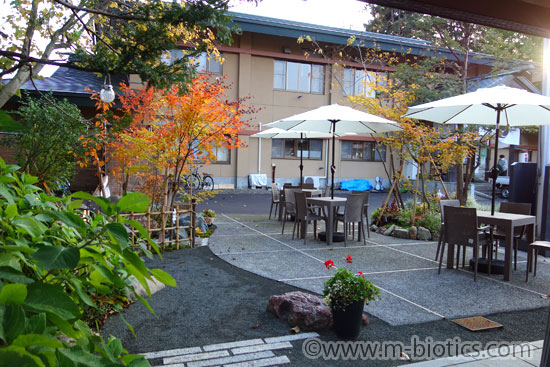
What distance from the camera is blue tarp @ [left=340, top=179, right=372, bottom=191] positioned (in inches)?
850

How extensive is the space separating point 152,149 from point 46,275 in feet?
22.3

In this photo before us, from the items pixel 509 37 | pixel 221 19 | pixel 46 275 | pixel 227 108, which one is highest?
pixel 509 37

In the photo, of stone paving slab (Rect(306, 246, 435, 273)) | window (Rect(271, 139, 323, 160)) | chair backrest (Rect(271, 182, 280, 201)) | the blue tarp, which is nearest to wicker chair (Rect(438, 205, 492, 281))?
stone paving slab (Rect(306, 246, 435, 273))

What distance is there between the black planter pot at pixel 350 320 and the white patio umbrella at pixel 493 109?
11.4 ft

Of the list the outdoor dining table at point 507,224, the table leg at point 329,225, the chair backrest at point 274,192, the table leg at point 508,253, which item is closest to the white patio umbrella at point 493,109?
the outdoor dining table at point 507,224

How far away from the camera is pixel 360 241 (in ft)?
27.0

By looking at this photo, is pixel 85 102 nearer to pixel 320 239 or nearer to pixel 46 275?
pixel 320 239

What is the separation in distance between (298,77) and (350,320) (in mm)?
18553

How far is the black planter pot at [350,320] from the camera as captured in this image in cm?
358

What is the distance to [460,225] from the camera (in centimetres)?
570

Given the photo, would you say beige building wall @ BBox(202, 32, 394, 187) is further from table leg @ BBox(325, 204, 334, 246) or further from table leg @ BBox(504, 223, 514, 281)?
table leg @ BBox(504, 223, 514, 281)

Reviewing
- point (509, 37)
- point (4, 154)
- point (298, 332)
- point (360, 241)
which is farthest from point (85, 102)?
point (509, 37)

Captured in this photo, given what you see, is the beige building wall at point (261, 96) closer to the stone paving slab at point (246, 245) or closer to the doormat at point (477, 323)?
Answer: the stone paving slab at point (246, 245)

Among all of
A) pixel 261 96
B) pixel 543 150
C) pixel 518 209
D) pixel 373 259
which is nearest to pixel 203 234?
pixel 373 259
